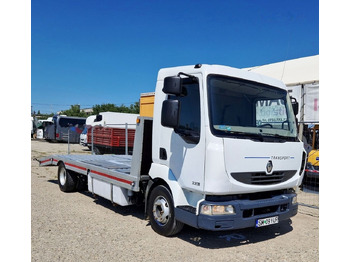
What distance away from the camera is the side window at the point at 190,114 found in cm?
425

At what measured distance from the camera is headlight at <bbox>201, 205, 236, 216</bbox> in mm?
4059

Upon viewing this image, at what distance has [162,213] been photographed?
4.84m

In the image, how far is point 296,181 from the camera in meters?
4.93

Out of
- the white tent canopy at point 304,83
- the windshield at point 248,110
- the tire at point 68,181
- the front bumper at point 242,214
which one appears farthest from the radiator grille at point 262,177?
the tire at point 68,181

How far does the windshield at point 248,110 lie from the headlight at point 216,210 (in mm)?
955

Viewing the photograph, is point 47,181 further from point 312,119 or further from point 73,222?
point 312,119

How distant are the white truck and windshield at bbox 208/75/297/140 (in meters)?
0.01

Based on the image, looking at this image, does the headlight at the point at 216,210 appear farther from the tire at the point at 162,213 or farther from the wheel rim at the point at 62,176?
the wheel rim at the point at 62,176

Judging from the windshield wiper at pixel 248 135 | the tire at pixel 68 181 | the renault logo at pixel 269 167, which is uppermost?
the windshield wiper at pixel 248 135

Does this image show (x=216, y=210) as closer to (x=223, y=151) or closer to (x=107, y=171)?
(x=223, y=151)

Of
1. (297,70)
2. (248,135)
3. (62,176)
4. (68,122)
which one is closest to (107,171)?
(62,176)

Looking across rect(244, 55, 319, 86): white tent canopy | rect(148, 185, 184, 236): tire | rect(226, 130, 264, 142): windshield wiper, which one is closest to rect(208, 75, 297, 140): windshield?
rect(226, 130, 264, 142): windshield wiper

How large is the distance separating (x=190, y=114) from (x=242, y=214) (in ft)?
5.03

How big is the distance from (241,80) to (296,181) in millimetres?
1849
